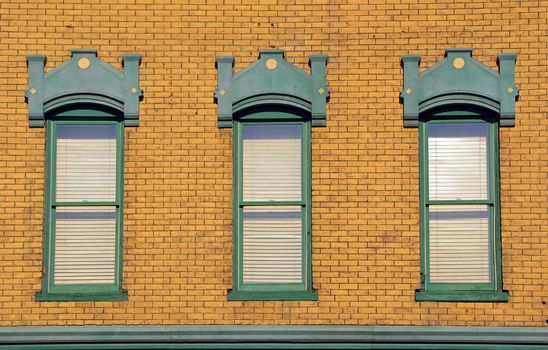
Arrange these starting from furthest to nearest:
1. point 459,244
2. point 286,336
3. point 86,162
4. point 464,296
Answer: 1. point 86,162
2. point 459,244
3. point 464,296
4. point 286,336

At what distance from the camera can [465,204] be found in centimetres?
1184

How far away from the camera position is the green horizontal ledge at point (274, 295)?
37.9 feet

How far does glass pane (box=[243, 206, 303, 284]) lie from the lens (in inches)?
464

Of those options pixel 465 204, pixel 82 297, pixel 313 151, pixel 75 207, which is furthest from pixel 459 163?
pixel 82 297

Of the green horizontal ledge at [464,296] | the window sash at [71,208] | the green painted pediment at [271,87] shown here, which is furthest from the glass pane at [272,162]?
the green horizontal ledge at [464,296]

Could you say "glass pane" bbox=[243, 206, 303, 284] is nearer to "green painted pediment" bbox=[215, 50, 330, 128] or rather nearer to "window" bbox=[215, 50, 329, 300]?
"window" bbox=[215, 50, 329, 300]

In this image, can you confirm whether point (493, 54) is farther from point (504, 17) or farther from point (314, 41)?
point (314, 41)

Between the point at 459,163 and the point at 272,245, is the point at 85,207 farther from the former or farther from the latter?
the point at 459,163

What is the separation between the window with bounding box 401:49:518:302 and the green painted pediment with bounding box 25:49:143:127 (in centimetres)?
319

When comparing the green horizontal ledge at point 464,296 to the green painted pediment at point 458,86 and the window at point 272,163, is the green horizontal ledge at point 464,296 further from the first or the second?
the green painted pediment at point 458,86

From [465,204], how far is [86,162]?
14.8 ft

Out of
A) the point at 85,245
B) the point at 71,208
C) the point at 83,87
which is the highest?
the point at 83,87

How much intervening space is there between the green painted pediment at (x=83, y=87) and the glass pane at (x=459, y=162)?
3.56 m

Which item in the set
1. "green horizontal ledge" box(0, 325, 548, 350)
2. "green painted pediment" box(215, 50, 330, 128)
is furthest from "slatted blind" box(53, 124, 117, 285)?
"green painted pediment" box(215, 50, 330, 128)
